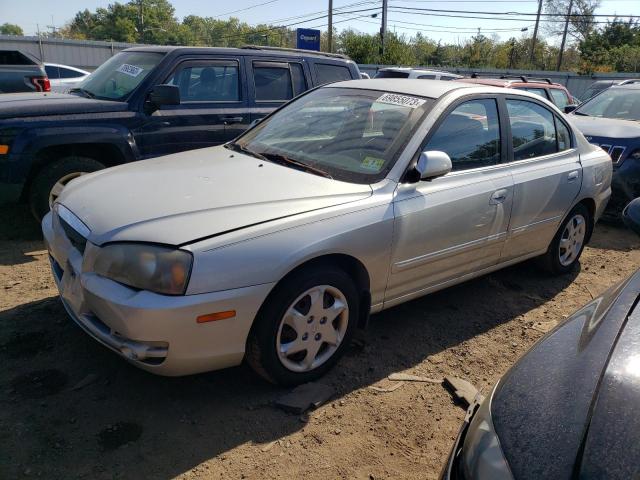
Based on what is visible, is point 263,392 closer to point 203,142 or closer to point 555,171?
point 555,171

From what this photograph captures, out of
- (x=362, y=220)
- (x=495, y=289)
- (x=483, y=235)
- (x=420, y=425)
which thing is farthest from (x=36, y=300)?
(x=495, y=289)

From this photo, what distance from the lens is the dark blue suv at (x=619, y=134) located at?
6523mm

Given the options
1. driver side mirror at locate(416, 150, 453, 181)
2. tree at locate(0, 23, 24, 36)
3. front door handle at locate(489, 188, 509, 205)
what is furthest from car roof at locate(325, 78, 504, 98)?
tree at locate(0, 23, 24, 36)

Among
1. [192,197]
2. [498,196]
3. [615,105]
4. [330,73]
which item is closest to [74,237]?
[192,197]

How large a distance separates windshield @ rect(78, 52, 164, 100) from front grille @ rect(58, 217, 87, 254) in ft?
9.07

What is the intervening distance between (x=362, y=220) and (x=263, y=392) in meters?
1.10

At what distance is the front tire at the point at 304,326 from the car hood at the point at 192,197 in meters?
0.39

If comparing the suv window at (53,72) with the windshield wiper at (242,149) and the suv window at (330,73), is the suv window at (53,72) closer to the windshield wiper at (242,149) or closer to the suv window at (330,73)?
the suv window at (330,73)

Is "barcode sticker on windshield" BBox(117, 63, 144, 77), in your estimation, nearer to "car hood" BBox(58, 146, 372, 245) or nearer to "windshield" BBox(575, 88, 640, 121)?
"car hood" BBox(58, 146, 372, 245)

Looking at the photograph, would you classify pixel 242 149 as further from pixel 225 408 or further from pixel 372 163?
pixel 225 408

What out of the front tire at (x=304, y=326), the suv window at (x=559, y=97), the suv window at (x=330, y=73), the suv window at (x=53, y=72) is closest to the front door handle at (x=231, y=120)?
the suv window at (x=330, y=73)

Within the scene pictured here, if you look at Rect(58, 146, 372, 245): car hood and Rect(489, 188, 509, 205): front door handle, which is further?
Rect(489, 188, 509, 205): front door handle

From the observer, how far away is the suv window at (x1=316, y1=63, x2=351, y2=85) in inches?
259

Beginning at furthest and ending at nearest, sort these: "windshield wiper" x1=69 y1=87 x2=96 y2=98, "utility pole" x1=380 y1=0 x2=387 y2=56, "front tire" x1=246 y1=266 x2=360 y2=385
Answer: "utility pole" x1=380 y1=0 x2=387 y2=56 < "windshield wiper" x1=69 y1=87 x2=96 y2=98 < "front tire" x1=246 y1=266 x2=360 y2=385
